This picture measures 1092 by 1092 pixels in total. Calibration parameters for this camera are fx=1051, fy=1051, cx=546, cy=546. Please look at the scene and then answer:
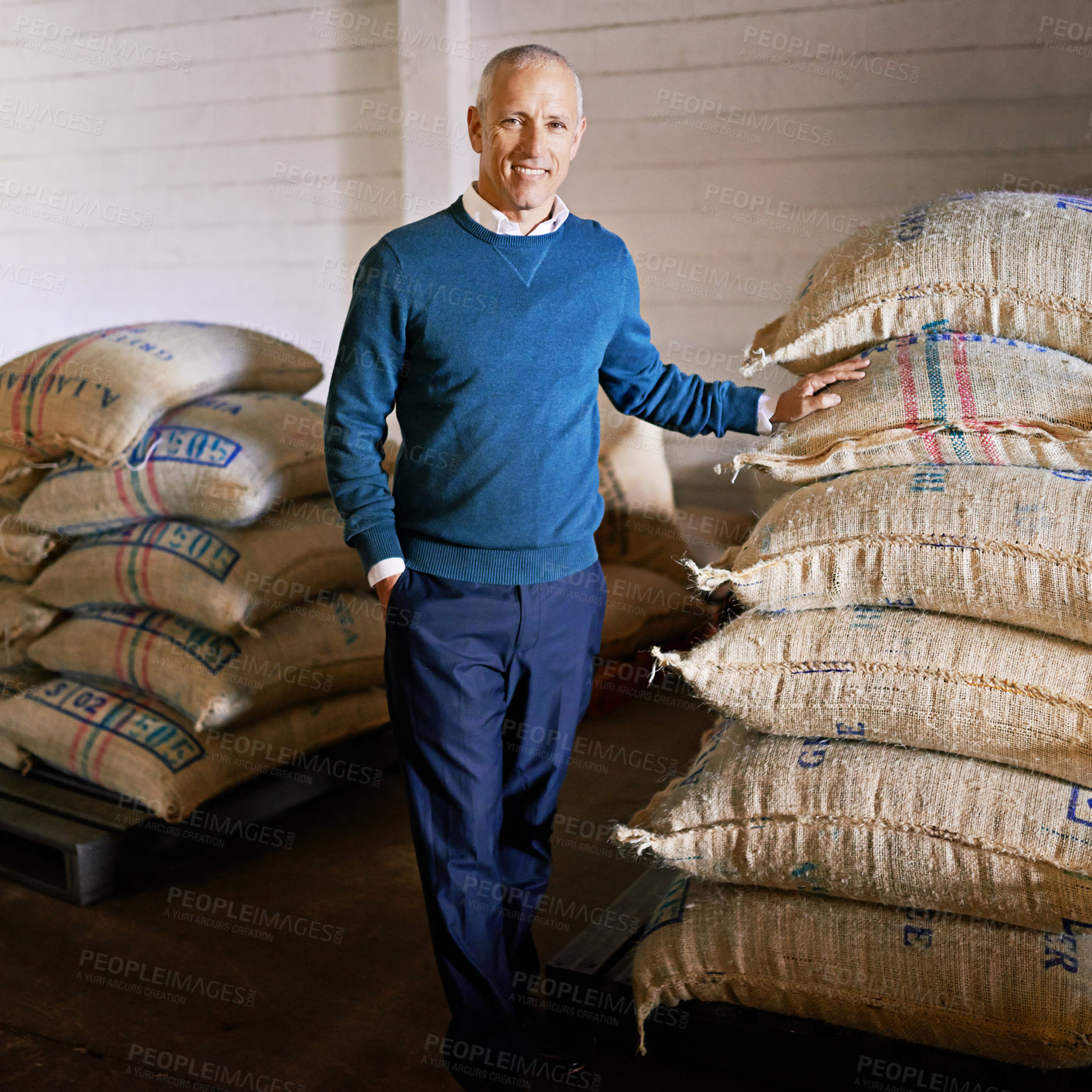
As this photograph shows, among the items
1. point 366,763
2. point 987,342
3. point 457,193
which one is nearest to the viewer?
point 987,342

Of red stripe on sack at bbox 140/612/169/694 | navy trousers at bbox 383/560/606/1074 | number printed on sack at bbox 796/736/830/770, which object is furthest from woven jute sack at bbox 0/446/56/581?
number printed on sack at bbox 796/736/830/770

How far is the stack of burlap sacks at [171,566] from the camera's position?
2.85 meters

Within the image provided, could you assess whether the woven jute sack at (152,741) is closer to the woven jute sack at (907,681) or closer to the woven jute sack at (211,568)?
the woven jute sack at (211,568)

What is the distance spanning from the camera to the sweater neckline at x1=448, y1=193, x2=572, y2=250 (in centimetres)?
190

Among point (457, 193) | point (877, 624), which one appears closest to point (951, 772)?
point (877, 624)

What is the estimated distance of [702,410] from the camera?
2195 mm

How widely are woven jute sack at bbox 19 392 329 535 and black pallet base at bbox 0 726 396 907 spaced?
0.75 metres

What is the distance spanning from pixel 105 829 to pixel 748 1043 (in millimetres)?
1726

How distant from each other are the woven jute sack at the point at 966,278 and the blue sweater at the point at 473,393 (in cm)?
46

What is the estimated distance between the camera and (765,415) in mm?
2191

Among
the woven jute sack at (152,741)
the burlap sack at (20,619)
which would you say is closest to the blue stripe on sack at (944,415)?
the woven jute sack at (152,741)

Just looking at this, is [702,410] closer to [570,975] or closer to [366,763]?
[570,975]

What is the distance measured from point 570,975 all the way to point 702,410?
1.20 m

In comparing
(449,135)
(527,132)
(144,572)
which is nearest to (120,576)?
(144,572)
